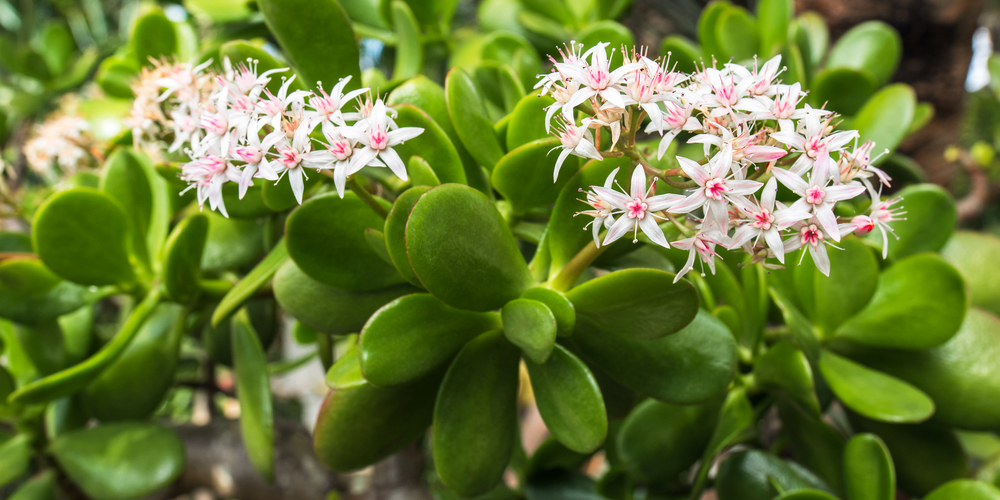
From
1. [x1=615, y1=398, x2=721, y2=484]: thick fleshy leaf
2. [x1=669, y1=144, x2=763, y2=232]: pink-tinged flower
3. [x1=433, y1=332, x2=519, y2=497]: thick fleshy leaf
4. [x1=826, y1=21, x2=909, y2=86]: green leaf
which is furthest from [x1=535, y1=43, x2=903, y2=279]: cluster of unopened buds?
[x1=826, y1=21, x2=909, y2=86]: green leaf

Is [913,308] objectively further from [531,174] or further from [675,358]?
[531,174]

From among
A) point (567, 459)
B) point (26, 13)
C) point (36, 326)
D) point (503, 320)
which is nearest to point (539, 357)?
point (503, 320)

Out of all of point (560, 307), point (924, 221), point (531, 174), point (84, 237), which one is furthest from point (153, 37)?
point (924, 221)

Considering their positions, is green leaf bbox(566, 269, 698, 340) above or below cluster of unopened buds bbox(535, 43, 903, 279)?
below

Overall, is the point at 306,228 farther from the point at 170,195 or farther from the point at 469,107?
the point at 170,195

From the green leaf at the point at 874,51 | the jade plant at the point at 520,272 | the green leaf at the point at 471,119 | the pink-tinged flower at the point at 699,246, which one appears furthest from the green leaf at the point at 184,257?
the green leaf at the point at 874,51

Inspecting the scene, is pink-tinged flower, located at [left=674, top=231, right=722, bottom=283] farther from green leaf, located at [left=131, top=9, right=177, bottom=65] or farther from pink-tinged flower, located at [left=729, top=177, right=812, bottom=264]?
green leaf, located at [left=131, top=9, right=177, bottom=65]
